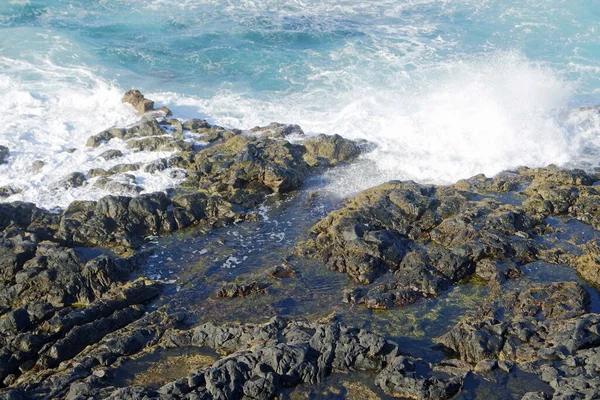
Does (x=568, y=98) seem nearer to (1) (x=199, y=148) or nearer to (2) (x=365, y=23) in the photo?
(2) (x=365, y=23)

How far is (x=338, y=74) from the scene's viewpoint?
29.9 m

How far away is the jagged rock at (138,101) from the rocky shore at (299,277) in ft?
10.4

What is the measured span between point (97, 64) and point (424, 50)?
17993mm

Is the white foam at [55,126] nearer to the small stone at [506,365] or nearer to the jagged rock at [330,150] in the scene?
the jagged rock at [330,150]

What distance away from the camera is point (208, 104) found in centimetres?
2688

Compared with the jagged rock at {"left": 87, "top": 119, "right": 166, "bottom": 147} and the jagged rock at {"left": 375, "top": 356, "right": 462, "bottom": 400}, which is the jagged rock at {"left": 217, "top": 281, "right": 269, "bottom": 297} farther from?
the jagged rock at {"left": 87, "top": 119, "right": 166, "bottom": 147}

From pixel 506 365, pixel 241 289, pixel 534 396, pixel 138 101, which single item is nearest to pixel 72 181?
pixel 138 101

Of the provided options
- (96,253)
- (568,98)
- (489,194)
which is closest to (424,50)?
(568,98)

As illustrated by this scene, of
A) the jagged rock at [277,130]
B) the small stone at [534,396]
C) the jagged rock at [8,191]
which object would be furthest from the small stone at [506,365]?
the jagged rock at [8,191]

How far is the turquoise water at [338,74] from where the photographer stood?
22.6 metres

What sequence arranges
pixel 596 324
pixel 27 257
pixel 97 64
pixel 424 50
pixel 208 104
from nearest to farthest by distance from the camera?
pixel 596 324 → pixel 27 257 → pixel 208 104 → pixel 97 64 → pixel 424 50

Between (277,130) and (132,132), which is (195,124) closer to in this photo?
(132,132)

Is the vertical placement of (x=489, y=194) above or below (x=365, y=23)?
below

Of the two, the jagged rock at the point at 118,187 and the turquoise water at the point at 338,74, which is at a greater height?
the turquoise water at the point at 338,74
